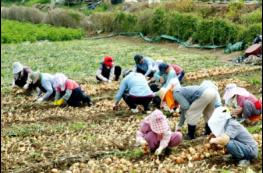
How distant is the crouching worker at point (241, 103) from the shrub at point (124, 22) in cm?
2583

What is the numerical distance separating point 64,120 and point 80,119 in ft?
1.12

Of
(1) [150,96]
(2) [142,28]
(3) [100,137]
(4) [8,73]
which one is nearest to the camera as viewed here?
(3) [100,137]

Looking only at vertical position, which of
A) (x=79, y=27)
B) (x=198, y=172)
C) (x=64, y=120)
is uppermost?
(x=198, y=172)

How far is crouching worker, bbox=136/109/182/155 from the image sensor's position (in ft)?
22.6

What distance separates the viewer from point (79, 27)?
4181 centimetres

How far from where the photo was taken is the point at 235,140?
6.64 meters

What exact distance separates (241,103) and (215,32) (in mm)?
18145

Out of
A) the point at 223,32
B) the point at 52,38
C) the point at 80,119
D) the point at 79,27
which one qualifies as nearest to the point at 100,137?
the point at 80,119

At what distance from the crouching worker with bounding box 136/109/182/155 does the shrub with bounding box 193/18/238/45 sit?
62.4 ft

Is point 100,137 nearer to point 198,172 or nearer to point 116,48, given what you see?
point 198,172

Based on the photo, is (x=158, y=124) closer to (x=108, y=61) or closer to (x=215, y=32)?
(x=108, y=61)

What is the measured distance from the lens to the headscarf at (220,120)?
659cm

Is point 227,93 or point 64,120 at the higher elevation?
point 227,93

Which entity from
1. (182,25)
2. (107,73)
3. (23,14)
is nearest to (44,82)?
(107,73)
